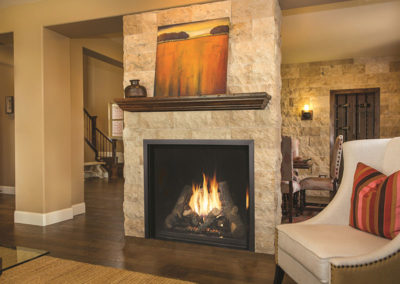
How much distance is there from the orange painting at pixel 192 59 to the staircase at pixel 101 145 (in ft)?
19.0

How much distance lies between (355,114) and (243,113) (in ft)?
14.6

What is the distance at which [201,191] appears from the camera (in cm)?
332

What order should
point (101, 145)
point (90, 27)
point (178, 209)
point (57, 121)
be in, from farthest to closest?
point (101, 145), point (57, 121), point (90, 27), point (178, 209)

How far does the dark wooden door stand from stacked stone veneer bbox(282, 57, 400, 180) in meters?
0.11

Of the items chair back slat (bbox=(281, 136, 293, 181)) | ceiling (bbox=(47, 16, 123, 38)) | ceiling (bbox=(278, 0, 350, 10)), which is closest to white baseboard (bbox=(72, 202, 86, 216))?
ceiling (bbox=(47, 16, 123, 38))

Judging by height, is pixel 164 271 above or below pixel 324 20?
below

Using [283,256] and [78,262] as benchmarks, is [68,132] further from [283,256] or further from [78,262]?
[283,256]

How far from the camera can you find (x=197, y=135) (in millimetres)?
3225

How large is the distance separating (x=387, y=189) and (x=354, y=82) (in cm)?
514

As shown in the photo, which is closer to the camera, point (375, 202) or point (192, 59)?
point (375, 202)

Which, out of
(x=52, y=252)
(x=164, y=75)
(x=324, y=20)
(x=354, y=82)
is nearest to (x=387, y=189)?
(x=164, y=75)

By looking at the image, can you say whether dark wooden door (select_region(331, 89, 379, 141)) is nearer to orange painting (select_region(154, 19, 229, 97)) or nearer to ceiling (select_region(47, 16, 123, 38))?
orange painting (select_region(154, 19, 229, 97))

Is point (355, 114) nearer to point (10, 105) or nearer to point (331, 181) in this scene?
point (331, 181)

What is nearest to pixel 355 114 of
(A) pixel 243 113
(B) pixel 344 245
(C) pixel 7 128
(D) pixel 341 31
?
(D) pixel 341 31
